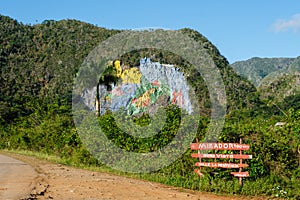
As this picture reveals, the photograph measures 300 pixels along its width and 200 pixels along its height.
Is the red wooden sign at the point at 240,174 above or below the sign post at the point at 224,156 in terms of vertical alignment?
below

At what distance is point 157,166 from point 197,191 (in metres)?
2.62

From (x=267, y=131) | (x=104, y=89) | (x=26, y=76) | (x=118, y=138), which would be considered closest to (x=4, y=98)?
(x=26, y=76)

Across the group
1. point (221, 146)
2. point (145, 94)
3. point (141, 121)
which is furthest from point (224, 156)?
point (145, 94)

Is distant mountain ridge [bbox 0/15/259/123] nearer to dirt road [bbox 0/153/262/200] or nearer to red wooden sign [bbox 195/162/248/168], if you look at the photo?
dirt road [bbox 0/153/262/200]

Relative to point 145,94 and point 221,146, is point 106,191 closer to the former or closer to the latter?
point 221,146

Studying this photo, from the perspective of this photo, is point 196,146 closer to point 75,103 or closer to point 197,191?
point 197,191

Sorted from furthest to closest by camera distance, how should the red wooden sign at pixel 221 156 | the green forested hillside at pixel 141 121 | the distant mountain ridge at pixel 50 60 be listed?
1. the distant mountain ridge at pixel 50 60
2. the green forested hillside at pixel 141 121
3. the red wooden sign at pixel 221 156

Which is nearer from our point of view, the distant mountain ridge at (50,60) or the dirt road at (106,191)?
the dirt road at (106,191)

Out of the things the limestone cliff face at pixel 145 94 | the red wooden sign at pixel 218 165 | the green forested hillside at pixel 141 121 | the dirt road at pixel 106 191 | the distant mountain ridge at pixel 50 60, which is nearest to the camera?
the dirt road at pixel 106 191

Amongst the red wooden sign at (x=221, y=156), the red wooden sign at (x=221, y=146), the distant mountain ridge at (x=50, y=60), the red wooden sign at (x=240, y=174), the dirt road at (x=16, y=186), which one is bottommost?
the dirt road at (x=16, y=186)

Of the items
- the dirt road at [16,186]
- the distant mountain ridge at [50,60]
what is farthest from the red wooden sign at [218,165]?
the distant mountain ridge at [50,60]

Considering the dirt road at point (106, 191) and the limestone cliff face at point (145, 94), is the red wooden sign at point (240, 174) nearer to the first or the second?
the dirt road at point (106, 191)

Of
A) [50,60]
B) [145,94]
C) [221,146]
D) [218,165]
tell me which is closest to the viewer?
[221,146]

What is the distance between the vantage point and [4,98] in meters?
68.2
